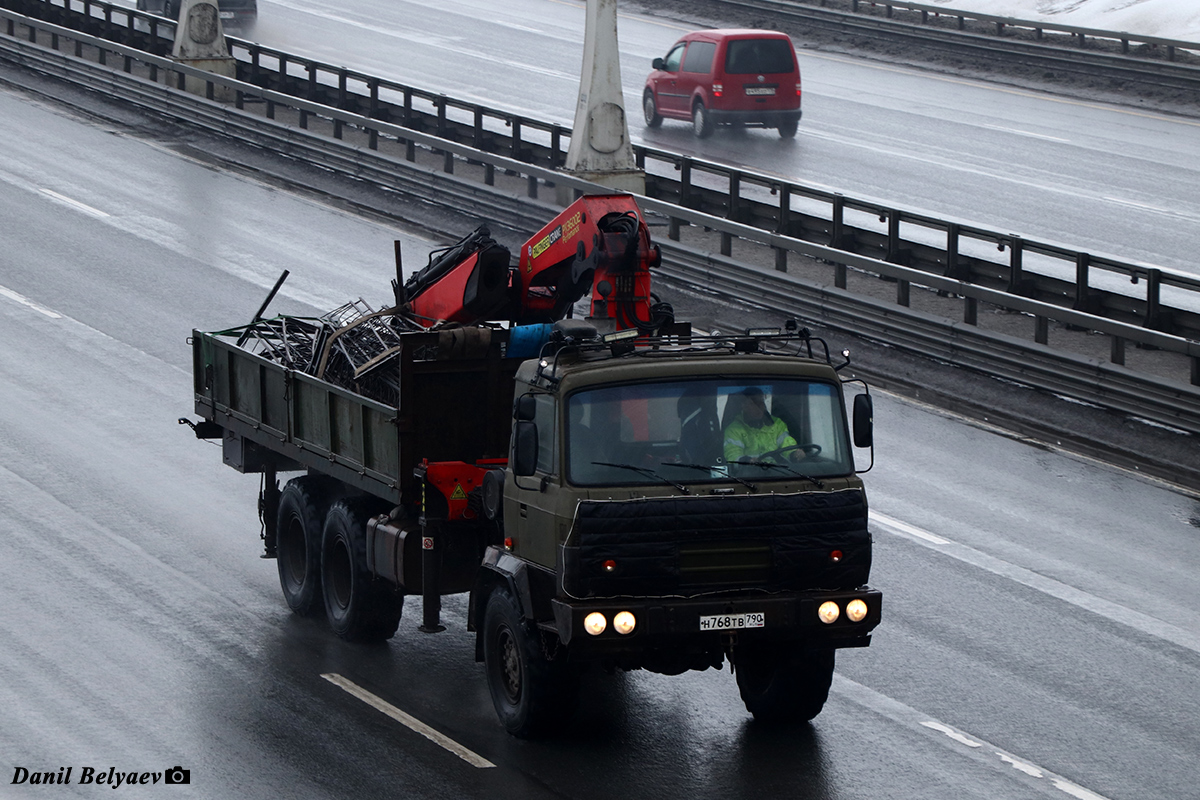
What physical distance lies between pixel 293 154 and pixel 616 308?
19385 mm

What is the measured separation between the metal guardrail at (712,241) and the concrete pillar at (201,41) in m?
0.43

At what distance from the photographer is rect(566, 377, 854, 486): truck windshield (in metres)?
9.49

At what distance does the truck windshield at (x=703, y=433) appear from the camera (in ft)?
31.1

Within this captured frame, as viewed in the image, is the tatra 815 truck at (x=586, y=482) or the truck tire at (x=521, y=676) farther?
the truck tire at (x=521, y=676)

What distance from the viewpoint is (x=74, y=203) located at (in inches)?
1025

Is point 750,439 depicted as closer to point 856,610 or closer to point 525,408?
point 856,610

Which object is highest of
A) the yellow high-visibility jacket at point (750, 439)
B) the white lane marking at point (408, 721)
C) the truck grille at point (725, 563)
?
the yellow high-visibility jacket at point (750, 439)

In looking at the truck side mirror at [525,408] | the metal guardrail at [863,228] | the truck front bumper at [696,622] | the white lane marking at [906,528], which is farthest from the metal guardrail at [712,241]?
the truck side mirror at [525,408]

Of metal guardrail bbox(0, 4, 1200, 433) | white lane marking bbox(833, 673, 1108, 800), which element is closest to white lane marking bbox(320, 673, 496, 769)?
white lane marking bbox(833, 673, 1108, 800)

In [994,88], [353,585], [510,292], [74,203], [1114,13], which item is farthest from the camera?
[1114,13]

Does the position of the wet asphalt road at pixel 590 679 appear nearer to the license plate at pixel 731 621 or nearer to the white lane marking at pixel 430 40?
the license plate at pixel 731 621

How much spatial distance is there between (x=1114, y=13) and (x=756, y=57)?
46.3 feet

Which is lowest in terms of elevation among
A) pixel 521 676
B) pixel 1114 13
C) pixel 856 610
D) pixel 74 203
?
pixel 521 676

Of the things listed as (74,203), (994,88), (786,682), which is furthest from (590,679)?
(994,88)
